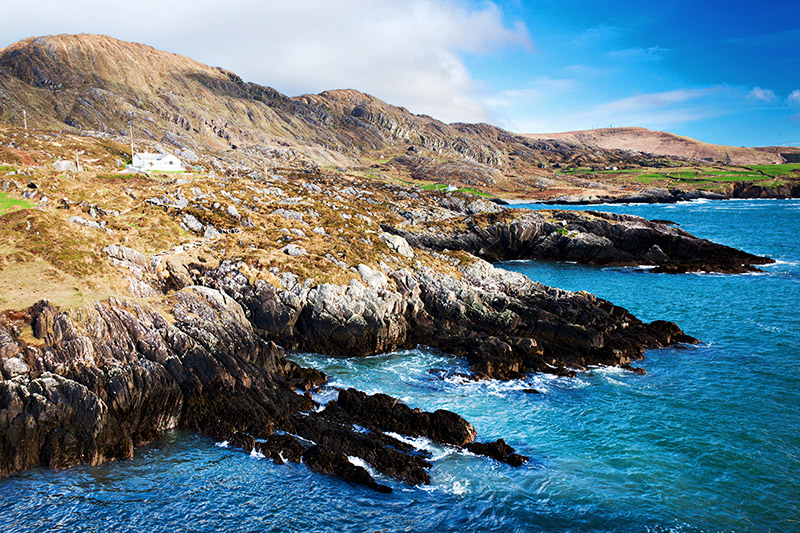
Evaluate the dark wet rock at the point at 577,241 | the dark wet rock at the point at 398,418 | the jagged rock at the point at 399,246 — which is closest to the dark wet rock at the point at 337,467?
the dark wet rock at the point at 398,418

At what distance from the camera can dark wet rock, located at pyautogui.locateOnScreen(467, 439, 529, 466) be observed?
21.2 m

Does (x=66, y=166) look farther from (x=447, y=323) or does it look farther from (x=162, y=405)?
(x=447, y=323)

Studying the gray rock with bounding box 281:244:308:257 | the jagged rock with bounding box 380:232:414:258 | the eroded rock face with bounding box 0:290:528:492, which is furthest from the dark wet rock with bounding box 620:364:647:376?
the gray rock with bounding box 281:244:308:257

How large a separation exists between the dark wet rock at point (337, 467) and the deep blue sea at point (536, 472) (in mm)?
452

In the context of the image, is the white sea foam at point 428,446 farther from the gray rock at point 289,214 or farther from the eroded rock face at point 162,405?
the gray rock at point 289,214

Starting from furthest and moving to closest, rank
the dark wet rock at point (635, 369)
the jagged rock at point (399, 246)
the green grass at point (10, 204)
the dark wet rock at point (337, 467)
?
the jagged rock at point (399, 246)
the green grass at point (10, 204)
the dark wet rock at point (635, 369)
the dark wet rock at point (337, 467)

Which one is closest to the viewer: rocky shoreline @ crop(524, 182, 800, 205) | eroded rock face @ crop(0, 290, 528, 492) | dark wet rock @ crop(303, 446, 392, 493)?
dark wet rock @ crop(303, 446, 392, 493)

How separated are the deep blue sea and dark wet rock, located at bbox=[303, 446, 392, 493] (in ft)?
1.48

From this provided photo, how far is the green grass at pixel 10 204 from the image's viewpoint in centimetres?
3859

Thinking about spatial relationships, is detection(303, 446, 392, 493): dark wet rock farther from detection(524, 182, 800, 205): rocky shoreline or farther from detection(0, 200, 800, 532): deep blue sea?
detection(524, 182, 800, 205): rocky shoreline

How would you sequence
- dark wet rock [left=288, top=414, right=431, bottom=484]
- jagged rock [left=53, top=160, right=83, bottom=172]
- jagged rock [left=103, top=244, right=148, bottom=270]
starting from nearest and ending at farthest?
dark wet rock [left=288, top=414, right=431, bottom=484]
jagged rock [left=103, top=244, right=148, bottom=270]
jagged rock [left=53, top=160, right=83, bottom=172]

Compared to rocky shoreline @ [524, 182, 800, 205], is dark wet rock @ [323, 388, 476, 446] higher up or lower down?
lower down

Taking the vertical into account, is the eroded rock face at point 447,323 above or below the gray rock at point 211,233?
below

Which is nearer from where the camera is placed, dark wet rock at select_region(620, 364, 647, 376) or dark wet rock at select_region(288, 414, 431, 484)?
dark wet rock at select_region(288, 414, 431, 484)
